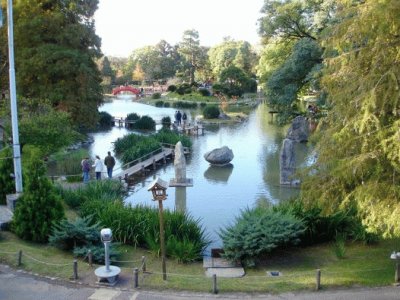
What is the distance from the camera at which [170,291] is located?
9297 millimetres

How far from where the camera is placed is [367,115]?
8.21 metres

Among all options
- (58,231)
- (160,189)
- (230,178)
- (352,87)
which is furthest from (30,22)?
(352,87)

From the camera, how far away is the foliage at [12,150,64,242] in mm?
12094

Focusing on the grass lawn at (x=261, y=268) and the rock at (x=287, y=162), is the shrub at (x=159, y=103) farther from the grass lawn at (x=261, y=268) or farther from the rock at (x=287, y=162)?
the grass lawn at (x=261, y=268)

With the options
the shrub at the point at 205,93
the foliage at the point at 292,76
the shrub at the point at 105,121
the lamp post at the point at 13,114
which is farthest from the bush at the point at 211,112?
the lamp post at the point at 13,114

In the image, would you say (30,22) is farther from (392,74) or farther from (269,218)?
(392,74)

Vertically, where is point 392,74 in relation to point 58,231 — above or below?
above

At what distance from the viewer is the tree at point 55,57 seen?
2977cm

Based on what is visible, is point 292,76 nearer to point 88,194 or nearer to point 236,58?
point 88,194

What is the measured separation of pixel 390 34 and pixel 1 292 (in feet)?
28.7

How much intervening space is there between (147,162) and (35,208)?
12731mm

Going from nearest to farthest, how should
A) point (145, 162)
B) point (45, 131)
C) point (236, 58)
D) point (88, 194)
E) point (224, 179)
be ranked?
point (88, 194)
point (45, 131)
point (224, 179)
point (145, 162)
point (236, 58)

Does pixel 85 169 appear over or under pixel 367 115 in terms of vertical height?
under

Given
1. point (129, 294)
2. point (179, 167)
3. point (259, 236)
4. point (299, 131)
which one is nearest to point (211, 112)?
point (299, 131)
